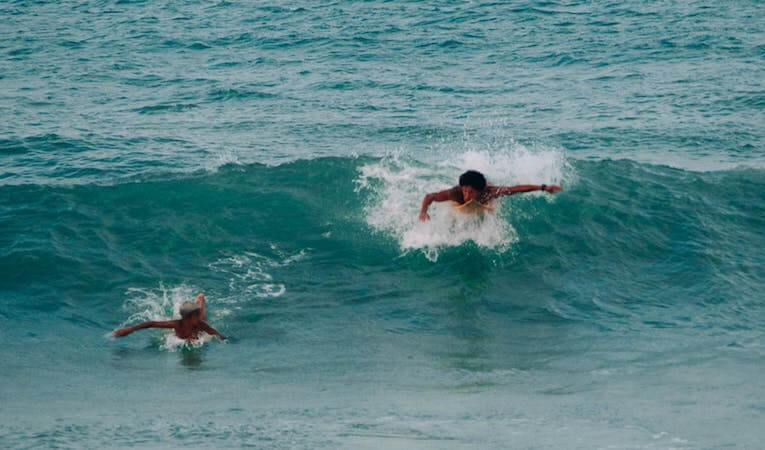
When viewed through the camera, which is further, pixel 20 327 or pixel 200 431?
pixel 20 327

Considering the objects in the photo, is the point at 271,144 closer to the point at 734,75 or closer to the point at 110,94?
the point at 110,94

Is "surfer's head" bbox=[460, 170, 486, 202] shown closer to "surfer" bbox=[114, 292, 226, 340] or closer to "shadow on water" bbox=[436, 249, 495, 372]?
"shadow on water" bbox=[436, 249, 495, 372]

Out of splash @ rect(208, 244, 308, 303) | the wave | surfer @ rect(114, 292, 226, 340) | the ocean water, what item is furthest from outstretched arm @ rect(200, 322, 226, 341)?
splash @ rect(208, 244, 308, 303)

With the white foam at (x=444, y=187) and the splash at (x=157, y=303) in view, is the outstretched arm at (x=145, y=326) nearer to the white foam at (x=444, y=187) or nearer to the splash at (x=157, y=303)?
the splash at (x=157, y=303)

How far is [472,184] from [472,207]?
1.58 ft

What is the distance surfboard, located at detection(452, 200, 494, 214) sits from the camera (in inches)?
510

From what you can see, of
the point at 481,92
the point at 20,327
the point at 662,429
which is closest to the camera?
the point at 662,429

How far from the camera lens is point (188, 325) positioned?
34.5 feet

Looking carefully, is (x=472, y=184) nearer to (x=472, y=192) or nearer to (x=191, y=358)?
(x=472, y=192)

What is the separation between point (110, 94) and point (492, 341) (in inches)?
578

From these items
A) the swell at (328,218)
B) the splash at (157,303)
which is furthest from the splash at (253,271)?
the splash at (157,303)

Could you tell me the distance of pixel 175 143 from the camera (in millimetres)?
18562

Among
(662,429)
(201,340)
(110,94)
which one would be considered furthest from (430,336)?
(110,94)

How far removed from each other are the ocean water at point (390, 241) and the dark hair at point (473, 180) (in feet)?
2.97
